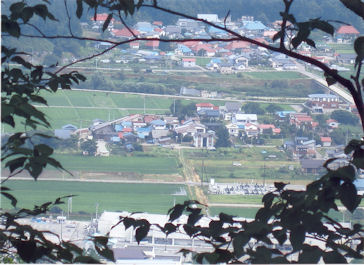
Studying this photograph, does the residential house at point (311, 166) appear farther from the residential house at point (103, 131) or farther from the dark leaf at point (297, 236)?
the dark leaf at point (297, 236)

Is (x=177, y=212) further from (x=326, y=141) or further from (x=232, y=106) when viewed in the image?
(x=232, y=106)

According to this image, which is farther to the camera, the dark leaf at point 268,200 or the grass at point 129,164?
the grass at point 129,164

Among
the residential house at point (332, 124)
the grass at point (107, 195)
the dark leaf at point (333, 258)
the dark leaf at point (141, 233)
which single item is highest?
the dark leaf at point (333, 258)

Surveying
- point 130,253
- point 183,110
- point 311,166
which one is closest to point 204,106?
point 183,110

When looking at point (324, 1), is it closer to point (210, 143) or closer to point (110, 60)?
point (210, 143)

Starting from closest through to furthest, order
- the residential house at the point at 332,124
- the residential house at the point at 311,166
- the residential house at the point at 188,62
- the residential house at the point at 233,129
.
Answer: the residential house at the point at 311,166
the residential house at the point at 332,124
the residential house at the point at 233,129
the residential house at the point at 188,62

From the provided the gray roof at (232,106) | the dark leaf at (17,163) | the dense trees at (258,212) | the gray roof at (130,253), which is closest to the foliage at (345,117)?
the gray roof at (232,106)

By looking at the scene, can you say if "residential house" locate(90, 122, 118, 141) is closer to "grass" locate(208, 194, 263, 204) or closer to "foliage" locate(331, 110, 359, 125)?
"grass" locate(208, 194, 263, 204)
